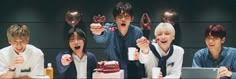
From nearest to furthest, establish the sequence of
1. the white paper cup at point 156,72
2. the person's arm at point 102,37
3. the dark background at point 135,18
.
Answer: the white paper cup at point 156,72 → the person's arm at point 102,37 → the dark background at point 135,18

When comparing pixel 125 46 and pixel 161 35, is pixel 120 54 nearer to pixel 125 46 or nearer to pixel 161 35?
pixel 125 46

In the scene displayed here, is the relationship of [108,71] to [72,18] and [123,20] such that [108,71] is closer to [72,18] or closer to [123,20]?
[123,20]

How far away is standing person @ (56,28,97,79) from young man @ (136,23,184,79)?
448mm

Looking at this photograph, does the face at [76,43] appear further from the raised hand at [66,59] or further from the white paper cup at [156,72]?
the white paper cup at [156,72]

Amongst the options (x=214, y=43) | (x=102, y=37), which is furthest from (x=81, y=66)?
(x=214, y=43)

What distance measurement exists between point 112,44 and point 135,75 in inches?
13.4

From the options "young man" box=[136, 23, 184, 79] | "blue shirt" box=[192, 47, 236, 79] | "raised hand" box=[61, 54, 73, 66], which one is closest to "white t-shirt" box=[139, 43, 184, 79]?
"young man" box=[136, 23, 184, 79]

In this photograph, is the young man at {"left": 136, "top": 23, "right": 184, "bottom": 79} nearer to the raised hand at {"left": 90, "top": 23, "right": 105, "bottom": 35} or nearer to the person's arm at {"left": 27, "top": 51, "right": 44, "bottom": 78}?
the raised hand at {"left": 90, "top": 23, "right": 105, "bottom": 35}

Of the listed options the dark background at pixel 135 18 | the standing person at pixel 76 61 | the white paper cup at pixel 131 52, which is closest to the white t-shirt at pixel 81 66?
the standing person at pixel 76 61

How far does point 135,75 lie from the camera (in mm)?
3557

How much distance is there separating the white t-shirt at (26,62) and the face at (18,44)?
0.03 meters

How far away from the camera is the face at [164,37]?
3.22m

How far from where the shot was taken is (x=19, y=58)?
3109mm

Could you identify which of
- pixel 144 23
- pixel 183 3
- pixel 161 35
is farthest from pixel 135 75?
pixel 183 3
